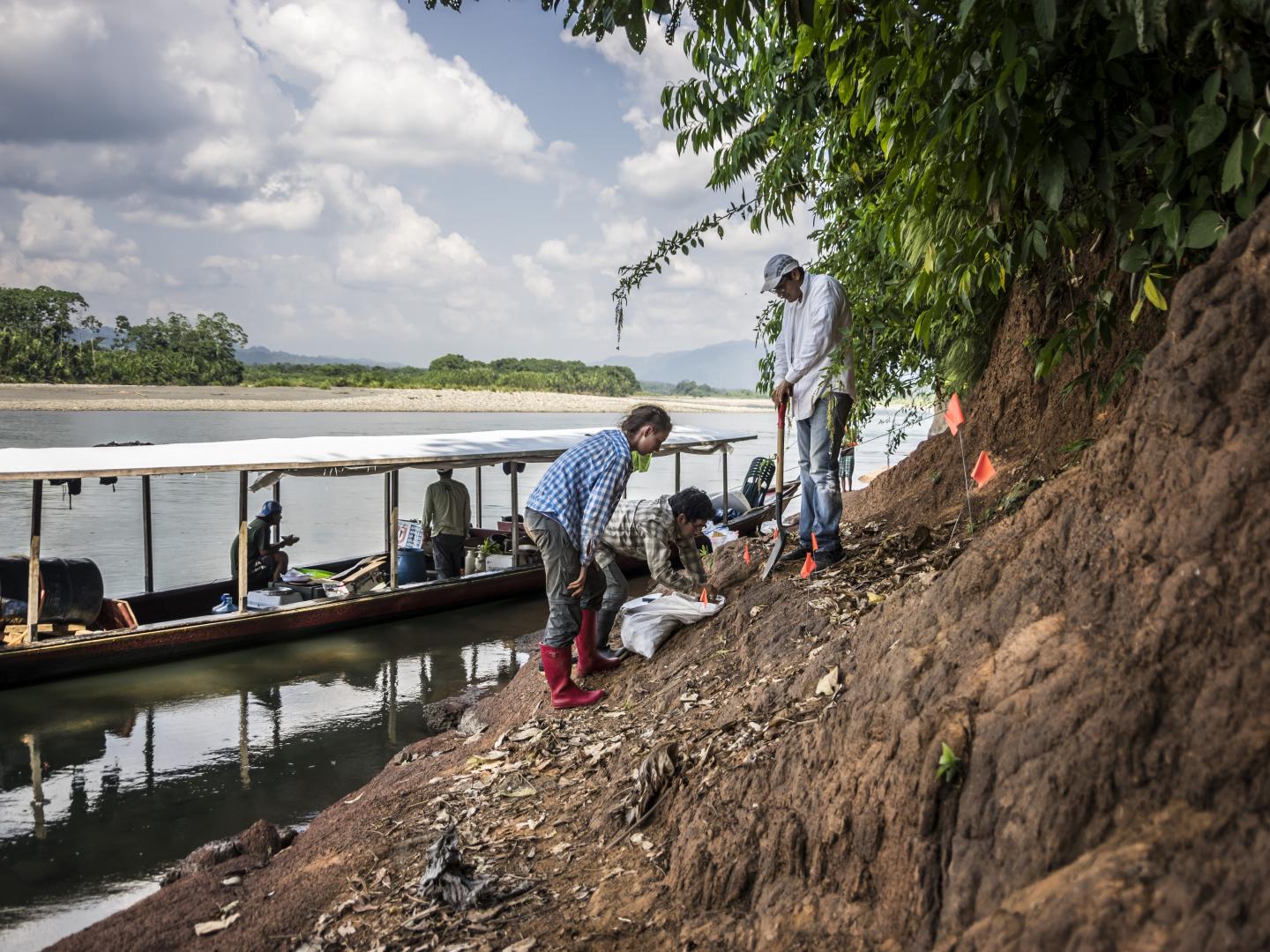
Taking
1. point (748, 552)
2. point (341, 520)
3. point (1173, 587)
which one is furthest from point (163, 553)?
point (1173, 587)

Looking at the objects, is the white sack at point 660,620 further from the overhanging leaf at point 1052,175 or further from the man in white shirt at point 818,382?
the overhanging leaf at point 1052,175

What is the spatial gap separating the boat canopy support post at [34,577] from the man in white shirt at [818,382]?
737 cm

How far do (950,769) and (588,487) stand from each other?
3.19 metres

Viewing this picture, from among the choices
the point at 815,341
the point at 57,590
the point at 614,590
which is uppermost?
the point at 815,341

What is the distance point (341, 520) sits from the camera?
23.3m

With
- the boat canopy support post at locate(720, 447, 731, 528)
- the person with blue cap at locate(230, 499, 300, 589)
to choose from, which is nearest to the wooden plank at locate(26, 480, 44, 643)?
the person with blue cap at locate(230, 499, 300, 589)

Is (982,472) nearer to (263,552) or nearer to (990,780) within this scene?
(990,780)

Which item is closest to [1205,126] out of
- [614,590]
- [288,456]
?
[614,590]

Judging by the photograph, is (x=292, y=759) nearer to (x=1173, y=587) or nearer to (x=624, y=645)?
(x=624, y=645)

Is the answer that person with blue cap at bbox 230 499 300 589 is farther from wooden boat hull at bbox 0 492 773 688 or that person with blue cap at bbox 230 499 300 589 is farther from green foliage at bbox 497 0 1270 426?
green foliage at bbox 497 0 1270 426

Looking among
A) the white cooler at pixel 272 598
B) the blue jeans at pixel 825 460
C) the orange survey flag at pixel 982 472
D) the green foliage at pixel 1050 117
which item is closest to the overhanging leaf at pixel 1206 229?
the green foliage at pixel 1050 117

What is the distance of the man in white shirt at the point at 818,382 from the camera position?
6414 millimetres

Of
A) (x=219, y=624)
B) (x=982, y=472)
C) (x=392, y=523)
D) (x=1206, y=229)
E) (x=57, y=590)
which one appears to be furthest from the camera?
(x=392, y=523)

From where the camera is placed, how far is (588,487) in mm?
5664
